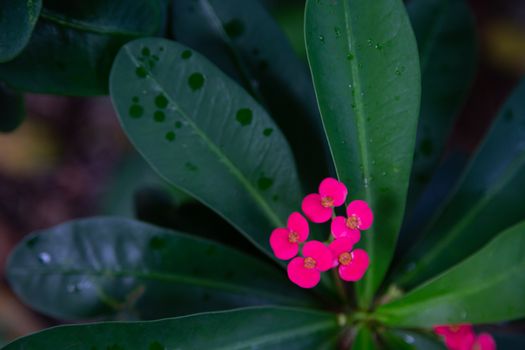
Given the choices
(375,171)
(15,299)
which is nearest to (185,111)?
(375,171)

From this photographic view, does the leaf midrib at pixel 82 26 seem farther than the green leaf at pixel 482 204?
No

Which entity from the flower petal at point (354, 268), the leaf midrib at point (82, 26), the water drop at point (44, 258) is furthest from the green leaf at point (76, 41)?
the flower petal at point (354, 268)

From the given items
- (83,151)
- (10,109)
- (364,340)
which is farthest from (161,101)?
(83,151)

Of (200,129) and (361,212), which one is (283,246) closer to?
(361,212)

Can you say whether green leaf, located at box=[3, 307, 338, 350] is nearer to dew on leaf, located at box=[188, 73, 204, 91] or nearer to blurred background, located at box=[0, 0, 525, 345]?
dew on leaf, located at box=[188, 73, 204, 91]

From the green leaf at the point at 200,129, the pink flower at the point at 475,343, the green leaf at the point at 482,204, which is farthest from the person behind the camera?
the green leaf at the point at 482,204

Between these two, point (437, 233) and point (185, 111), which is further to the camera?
point (437, 233)

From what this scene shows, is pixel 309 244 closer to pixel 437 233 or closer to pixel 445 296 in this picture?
pixel 445 296

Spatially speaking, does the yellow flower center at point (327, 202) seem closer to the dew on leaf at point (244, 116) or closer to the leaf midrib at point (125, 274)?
the dew on leaf at point (244, 116)
